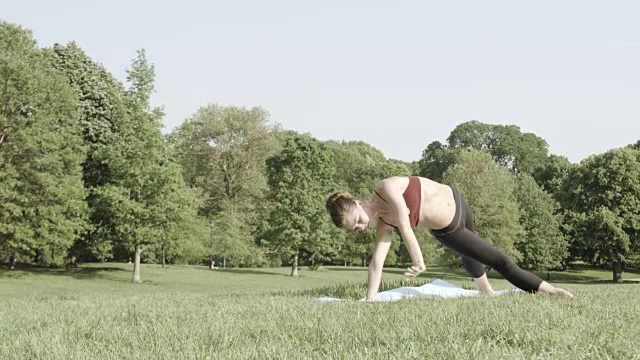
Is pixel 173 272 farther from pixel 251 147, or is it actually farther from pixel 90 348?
pixel 90 348

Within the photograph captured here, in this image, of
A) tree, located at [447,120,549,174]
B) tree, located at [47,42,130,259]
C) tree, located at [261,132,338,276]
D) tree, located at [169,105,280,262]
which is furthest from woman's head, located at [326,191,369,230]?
tree, located at [447,120,549,174]

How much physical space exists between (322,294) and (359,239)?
5320 cm

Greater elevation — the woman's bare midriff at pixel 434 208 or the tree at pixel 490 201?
the tree at pixel 490 201

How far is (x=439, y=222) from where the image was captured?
7688 millimetres

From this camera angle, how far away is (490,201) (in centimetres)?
4434

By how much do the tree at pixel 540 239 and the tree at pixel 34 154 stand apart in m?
33.1

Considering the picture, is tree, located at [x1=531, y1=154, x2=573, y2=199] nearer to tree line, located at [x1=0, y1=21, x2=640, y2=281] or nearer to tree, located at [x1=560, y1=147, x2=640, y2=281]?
tree line, located at [x1=0, y1=21, x2=640, y2=281]

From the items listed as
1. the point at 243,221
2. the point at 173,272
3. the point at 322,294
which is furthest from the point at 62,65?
the point at 322,294

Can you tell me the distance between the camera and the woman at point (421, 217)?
7.19 meters

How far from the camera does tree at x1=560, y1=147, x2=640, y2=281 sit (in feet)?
150

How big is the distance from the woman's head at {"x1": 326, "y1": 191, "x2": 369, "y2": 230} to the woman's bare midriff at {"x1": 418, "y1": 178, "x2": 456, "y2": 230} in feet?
2.67

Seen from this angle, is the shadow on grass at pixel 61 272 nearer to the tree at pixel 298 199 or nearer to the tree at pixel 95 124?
the tree at pixel 95 124

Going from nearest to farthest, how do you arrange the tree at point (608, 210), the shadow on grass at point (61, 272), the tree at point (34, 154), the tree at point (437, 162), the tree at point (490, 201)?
the tree at point (34, 154)
the shadow on grass at point (61, 272)
the tree at point (490, 201)
the tree at point (608, 210)
the tree at point (437, 162)

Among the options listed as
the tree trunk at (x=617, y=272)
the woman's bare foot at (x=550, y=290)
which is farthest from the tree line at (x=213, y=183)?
the woman's bare foot at (x=550, y=290)
